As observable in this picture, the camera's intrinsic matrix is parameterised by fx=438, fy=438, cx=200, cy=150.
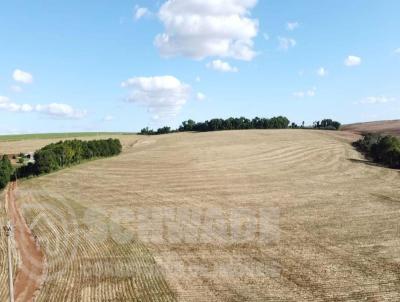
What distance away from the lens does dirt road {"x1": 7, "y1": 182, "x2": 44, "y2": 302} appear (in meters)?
27.4

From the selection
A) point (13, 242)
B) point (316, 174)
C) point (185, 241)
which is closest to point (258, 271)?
point (185, 241)

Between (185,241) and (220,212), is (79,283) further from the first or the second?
(220,212)

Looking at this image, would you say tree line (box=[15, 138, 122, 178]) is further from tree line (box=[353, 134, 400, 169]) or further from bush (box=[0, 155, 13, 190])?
tree line (box=[353, 134, 400, 169])

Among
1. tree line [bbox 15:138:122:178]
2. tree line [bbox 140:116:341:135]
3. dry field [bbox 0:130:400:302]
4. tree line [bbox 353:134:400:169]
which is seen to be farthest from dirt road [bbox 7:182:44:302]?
tree line [bbox 140:116:341:135]

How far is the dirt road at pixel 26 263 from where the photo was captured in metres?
27.4

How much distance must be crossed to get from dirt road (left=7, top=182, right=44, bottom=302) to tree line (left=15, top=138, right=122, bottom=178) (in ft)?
105

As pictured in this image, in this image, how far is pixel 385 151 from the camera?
8531cm

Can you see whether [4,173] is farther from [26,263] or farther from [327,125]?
[327,125]

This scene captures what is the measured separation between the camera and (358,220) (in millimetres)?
43969

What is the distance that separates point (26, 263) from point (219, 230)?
55.0 feet

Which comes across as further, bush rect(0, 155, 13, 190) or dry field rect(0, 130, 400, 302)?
bush rect(0, 155, 13, 190)

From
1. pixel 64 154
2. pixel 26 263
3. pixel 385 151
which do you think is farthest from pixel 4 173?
pixel 385 151

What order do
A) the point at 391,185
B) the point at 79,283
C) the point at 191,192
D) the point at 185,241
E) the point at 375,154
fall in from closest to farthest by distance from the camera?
the point at 79,283, the point at 185,241, the point at 191,192, the point at 391,185, the point at 375,154

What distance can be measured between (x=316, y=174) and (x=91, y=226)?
138 feet
